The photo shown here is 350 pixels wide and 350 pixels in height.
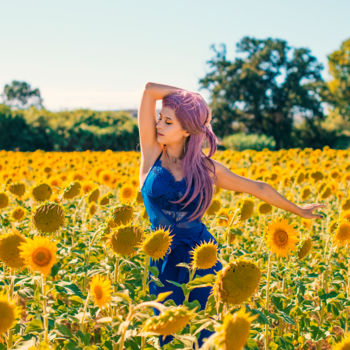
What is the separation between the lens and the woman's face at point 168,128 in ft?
8.35

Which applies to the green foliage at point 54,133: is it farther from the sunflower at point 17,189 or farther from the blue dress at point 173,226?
the blue dress at point 173,226

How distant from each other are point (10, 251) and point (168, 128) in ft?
4.03

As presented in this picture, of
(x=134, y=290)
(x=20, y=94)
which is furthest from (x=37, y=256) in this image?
(x=20, y=94)

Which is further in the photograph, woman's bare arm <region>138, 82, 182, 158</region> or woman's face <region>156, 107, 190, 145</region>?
woman's bare arm <region>138, 82, 182, 158</region>

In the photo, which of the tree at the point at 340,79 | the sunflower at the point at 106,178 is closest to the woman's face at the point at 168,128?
the sunflower at the point at 106,178

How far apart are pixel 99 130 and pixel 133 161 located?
16.5 m

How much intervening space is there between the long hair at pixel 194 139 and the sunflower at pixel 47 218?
707mm

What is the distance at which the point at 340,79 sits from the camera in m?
41.0

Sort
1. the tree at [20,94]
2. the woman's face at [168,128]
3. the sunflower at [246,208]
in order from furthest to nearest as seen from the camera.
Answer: the tree at [20,94] < the sunflower at [246,208] < the woman's face at [168,128]

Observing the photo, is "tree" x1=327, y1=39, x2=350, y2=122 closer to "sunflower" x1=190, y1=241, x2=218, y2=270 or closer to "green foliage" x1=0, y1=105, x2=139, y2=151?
"green foliage" x1=0, y1=105, x2=139, y2=151

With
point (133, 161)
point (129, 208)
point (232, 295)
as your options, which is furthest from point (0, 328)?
point (133, 161)

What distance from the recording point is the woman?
2430mm

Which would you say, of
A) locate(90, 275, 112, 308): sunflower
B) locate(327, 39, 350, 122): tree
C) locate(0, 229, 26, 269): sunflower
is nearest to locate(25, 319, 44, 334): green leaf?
locate(0, 229, 26, 269): sunflower

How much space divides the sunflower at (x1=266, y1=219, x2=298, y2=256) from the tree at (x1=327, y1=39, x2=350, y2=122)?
41.5 m
